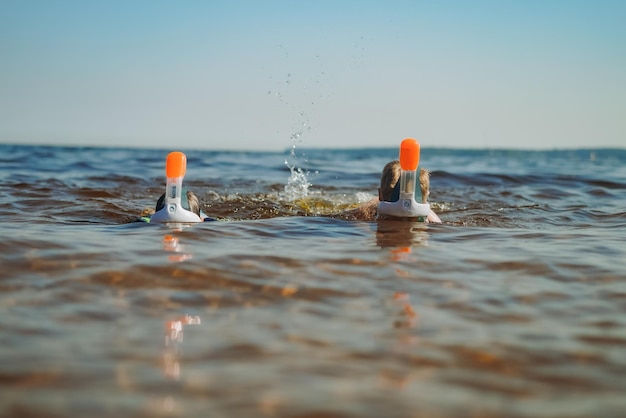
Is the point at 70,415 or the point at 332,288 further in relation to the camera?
the point at 332,288

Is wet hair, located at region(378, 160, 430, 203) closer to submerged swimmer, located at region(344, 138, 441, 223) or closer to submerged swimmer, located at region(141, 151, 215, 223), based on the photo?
submerged swimmer, located at region(344, 138, 441, 223)

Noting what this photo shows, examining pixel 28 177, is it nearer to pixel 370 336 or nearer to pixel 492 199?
pixel 492 199

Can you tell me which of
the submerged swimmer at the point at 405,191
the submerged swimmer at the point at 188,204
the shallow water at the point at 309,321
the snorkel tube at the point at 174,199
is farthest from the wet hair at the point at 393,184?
the snorkel tube at the point at 174,199

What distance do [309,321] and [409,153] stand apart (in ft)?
10.5

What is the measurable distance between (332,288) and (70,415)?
1928 millimetres

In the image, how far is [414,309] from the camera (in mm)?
3414

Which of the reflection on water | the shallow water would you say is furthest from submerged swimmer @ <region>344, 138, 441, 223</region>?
the reflection on water

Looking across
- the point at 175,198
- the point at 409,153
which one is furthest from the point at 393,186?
the point at 175,198

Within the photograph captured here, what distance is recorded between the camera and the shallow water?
2.32 metres

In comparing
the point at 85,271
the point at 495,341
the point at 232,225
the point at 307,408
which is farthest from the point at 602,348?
the point at 232,225

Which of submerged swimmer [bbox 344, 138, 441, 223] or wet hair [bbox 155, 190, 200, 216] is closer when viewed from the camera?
submerged swimmer [bbox 344, 138, 441, 223]

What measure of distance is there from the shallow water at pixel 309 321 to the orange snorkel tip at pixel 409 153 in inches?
25.3

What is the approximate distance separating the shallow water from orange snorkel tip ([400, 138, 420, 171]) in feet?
2.11

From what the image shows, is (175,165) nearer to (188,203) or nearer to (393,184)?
(188,203)
